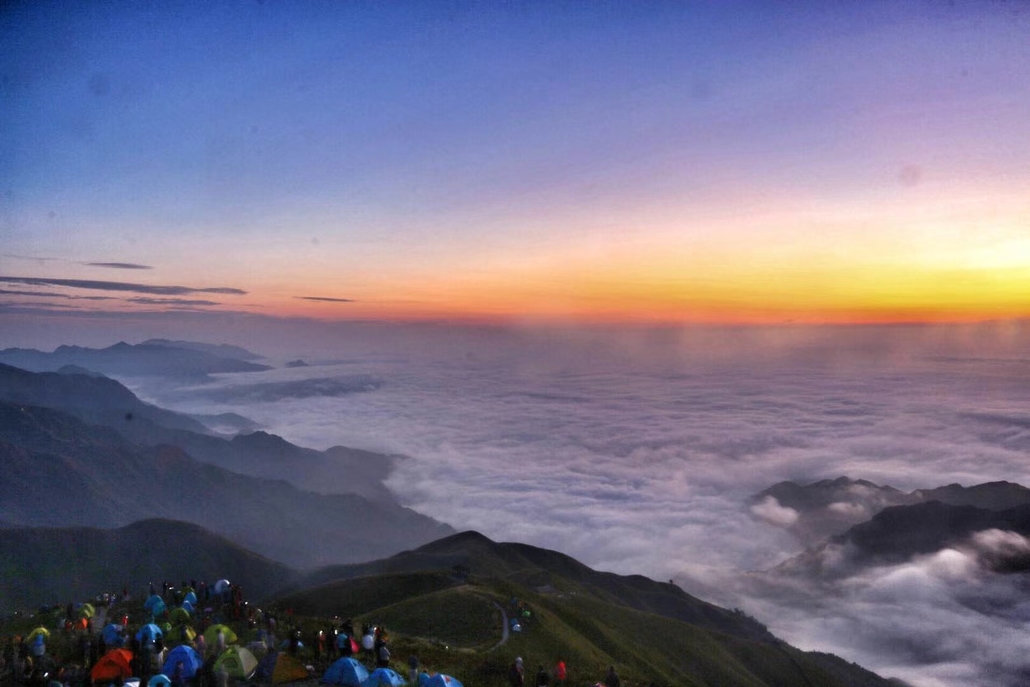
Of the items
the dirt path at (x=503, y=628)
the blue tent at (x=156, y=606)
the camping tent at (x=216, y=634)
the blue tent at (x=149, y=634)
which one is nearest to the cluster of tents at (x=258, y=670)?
the blue tent at (x=149, y=634)

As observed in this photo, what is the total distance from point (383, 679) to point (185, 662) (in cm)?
855

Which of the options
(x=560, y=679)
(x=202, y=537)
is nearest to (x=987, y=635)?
(x=560, y=679)

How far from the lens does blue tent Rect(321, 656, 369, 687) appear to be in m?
24.7

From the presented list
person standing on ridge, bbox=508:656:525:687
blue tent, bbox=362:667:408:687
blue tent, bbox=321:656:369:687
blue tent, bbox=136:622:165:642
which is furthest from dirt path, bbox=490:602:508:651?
blue tent, bbox=136:622:165:642

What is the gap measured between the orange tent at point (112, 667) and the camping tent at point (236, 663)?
135 inches

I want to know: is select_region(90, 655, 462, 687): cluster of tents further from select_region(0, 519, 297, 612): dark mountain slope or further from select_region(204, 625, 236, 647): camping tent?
select_region(0, 519, 297, 612): dark mountain slope

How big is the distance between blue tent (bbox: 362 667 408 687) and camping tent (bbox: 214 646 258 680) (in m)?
5.27

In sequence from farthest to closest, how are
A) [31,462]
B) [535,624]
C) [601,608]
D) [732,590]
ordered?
[31,462], [732,590], [601,608], [535,624]

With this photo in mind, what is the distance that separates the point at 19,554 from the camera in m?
120

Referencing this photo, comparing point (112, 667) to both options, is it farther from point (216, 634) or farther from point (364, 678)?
point (364, 678)

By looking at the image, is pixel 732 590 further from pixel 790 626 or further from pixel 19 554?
pixel 19 554

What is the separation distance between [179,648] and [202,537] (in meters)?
124

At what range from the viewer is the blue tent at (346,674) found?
971 inches

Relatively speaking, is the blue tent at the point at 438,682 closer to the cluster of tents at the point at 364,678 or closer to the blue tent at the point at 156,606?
the cluster of tents at the point at 364,678
